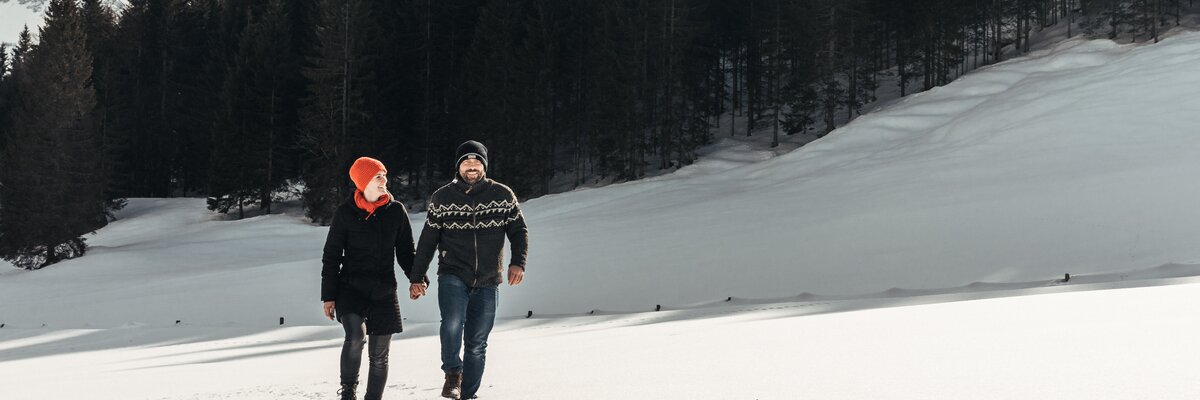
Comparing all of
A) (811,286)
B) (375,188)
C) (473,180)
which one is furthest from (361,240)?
(811,286)

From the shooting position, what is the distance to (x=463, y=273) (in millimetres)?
5387

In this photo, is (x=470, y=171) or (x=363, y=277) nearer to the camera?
(x=363, y=277)

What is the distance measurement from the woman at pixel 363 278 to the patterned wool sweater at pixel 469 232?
27 cm

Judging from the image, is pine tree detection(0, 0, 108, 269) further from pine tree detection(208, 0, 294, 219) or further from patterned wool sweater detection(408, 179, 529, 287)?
patterned wool sweater detection(408, 179, 529, 287)

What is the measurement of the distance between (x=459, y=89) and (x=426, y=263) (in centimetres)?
4266

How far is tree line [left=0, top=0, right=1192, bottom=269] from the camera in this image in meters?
36.8

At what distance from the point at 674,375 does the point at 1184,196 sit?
498 inches

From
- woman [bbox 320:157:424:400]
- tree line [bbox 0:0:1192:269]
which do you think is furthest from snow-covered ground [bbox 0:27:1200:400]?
tree line [bbox 0:0:1192:269]

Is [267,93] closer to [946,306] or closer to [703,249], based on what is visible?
[703,249]

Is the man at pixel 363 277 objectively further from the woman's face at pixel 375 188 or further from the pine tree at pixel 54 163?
the pine tree at pixel 54 163

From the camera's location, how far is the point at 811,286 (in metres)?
12.8

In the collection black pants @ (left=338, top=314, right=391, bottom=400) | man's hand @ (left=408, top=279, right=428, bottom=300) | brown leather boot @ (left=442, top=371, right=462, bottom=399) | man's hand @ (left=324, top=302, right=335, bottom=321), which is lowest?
brown leather boot @ (left=442, top=371, right=462, bottom=399)

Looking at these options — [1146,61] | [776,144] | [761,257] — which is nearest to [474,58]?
[776,144]

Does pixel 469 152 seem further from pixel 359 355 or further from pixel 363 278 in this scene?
pixel 359 355
